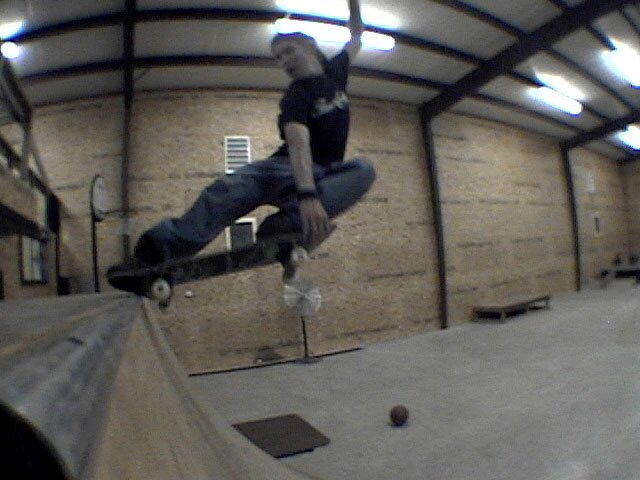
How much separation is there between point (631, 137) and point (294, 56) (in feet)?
46.1

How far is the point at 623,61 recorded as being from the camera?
7004 mm

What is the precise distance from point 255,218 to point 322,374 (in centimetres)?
269

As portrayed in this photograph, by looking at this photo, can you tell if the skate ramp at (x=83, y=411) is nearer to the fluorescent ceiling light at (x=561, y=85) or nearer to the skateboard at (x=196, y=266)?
the skateboard at (x=196, y=266)

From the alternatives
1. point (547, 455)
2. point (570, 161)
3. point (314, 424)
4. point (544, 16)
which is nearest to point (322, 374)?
point (314, 424)

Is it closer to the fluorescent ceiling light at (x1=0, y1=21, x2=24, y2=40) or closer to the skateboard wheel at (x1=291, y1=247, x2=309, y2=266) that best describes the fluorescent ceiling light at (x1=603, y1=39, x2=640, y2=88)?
the skateboard wheel at (x1=291, y1=247, x2=309, y2=266)

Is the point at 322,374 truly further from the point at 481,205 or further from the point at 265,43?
the point at 481,205

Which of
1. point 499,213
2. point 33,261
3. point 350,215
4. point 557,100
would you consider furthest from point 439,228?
point 33,261

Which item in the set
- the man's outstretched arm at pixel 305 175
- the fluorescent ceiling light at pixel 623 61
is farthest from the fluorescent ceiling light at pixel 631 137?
the man's outstretched arm at pixel 305 175

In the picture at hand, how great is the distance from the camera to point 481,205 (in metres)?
8.44

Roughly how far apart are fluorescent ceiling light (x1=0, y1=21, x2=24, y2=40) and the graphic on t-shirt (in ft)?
9.17

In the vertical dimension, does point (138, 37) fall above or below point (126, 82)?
above

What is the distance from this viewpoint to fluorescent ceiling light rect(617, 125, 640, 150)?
10.9m

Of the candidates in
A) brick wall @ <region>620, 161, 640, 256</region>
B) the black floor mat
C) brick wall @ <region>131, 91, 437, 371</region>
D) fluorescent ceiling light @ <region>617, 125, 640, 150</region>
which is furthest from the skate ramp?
brick wall @ <region>620, 161, 640, 256</region>

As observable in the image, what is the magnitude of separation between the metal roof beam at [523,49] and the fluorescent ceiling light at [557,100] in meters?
1.75
